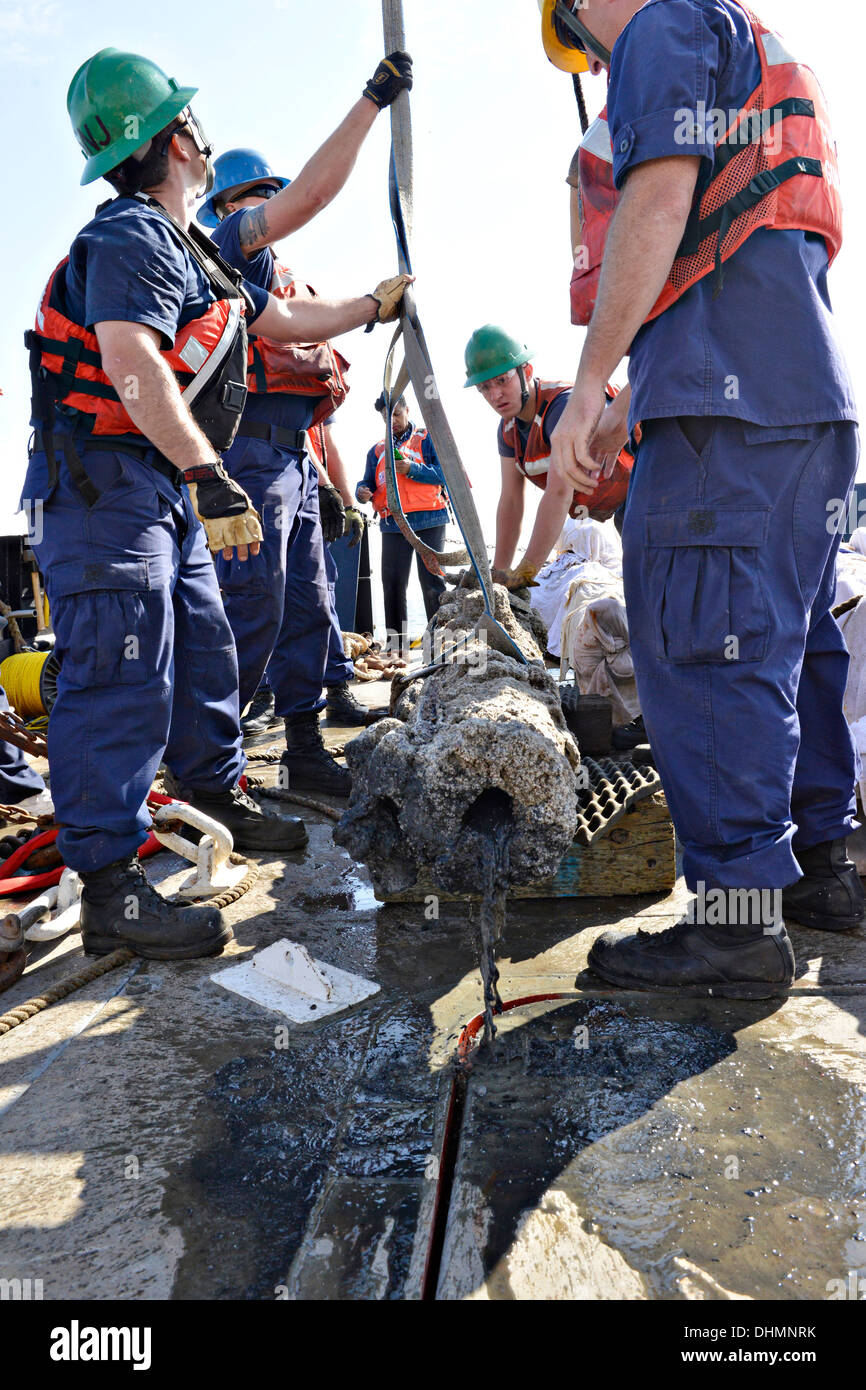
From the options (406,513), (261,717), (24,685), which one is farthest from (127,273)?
(406,513)

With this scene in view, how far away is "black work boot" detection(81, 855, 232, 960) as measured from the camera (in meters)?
2.42

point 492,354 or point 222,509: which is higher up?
point 492,354

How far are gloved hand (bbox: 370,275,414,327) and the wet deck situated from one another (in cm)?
236

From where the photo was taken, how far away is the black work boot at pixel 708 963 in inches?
80.5

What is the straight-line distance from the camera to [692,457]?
2.01m

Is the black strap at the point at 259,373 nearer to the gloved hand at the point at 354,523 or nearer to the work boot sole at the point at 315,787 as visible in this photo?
the gloved hand at the point at 354,523

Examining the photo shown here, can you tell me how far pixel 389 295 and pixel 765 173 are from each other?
5.42 feet

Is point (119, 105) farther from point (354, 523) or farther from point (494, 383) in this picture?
point (354, 523)

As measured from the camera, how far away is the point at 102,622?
241 centimetres

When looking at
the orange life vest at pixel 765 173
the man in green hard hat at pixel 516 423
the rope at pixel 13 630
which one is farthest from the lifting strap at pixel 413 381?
the rope at pixel 13 630

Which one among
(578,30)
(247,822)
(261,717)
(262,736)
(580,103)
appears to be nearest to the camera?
(578,30)

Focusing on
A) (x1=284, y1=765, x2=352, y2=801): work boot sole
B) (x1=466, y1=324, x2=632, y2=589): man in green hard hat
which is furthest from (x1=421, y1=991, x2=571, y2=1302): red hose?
(x1=466, y1=324, x2=632, y2=589): man in green hard hat

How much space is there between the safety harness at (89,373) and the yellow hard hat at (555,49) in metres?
1.16

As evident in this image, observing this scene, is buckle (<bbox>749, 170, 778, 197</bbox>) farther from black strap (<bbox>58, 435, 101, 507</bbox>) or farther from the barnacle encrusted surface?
black strap (<bbox>58, 435, 101, 507</bbox>)
